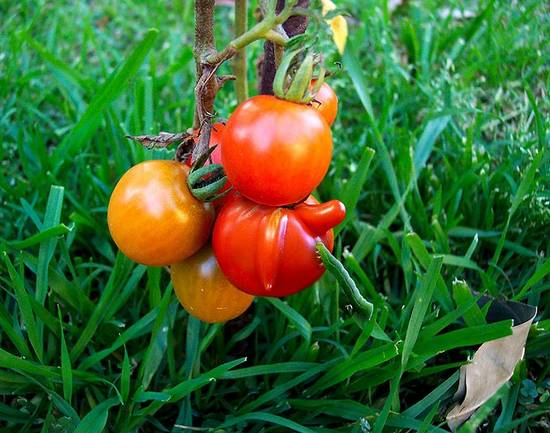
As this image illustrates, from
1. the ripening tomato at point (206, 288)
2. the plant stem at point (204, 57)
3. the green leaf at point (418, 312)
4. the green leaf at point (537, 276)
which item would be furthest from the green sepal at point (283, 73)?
the green leaf at point (537, 276)

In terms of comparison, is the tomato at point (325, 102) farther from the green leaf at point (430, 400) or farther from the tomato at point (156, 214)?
the green leaf at point (430, 400)

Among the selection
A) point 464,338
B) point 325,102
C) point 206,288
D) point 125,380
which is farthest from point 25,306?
point 464,338

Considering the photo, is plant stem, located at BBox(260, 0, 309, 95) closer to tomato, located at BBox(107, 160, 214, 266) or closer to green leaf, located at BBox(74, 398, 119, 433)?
tomato, located at BBox(107, 160, 214, 266)

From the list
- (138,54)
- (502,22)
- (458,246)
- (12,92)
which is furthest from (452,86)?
(12,92)

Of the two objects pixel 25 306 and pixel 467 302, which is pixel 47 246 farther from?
pixel 467 302

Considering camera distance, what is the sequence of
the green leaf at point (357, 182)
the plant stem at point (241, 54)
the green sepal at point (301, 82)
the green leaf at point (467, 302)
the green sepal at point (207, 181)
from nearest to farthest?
the green sepal at point (301, 82) → the green sepal at point (207, 181) → the plant stem at point (241, 54) → the green leaf at point (467, 302) → the green leaf at point (357, 182)

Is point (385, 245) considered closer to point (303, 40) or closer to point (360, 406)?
point (360, 406)
